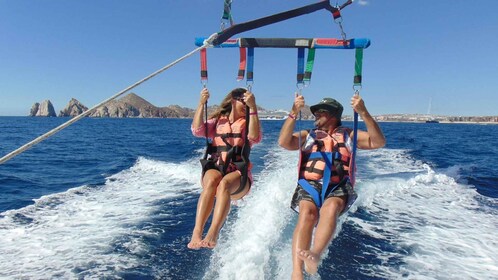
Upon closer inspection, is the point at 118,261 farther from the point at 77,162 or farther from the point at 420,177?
the point at 77,162

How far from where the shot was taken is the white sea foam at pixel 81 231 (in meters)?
5.93

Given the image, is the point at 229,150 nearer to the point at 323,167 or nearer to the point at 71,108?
the point at 323,167

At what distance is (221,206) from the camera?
4.37m

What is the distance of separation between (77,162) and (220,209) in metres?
16.3

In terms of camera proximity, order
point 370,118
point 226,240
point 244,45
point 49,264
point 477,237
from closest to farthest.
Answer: point 370,118 < point 244,45 < point 49,264 < point 226,240 < point 477,237

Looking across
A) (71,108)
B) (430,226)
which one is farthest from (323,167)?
(71,108)

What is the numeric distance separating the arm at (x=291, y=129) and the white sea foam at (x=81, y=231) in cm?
344

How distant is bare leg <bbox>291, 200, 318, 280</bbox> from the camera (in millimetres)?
3656

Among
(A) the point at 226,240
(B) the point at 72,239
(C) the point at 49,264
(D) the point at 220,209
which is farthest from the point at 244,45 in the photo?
(B) the point at 72,239

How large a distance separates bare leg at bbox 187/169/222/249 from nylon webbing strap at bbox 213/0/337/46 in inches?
67.9

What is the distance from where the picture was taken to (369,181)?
13016mm

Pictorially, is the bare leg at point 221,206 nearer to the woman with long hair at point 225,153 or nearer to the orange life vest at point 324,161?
the woman with long hair at point 225,153

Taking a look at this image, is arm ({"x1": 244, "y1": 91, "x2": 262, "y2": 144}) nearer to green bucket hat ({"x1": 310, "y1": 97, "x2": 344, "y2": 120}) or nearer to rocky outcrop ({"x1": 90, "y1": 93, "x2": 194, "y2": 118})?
green bucket hat ({"x1": 310, "y1": 97, "x2": 344, "y2": 120})

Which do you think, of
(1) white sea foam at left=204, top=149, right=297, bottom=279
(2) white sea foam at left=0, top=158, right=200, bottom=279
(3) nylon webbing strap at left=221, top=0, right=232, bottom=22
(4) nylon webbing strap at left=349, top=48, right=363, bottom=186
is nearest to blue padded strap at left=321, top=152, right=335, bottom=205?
(4) nylon webbing strap at left=349, top=48, right=363, bottom=186
